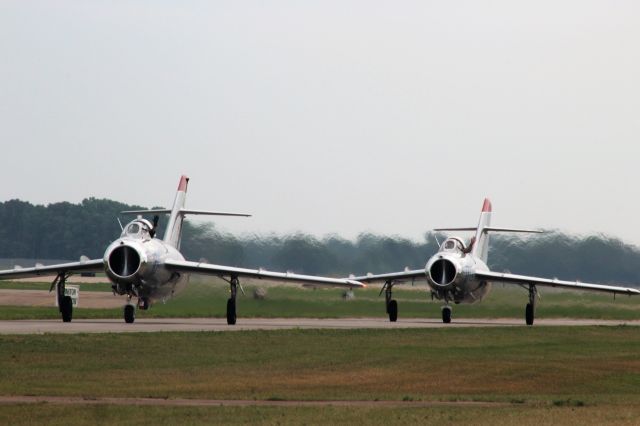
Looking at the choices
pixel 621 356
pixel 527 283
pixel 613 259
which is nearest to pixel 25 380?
pixel 621 356

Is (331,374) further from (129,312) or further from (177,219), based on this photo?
(177,219)

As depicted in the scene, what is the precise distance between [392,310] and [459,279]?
10.6 feet

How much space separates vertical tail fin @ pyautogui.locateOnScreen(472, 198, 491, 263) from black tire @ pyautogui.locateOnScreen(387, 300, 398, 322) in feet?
16.3

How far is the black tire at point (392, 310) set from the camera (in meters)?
49.8

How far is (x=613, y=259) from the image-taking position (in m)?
60.6

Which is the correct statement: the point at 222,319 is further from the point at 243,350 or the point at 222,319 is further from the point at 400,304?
the point at 243,350

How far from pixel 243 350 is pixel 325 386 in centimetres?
→ 693

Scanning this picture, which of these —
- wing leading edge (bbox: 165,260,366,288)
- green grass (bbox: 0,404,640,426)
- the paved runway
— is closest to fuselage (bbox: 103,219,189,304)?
wing leading edge (bbox: 165,260,366,288)

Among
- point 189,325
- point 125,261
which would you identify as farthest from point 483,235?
point 125,261

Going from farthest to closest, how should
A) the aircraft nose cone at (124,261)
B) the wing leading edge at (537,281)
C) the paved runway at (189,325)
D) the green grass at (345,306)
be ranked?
the green grass at (345,306), the wing leading edge at (537,281), the aircraft nose cone at (124,261), the paved runway at (189,325)

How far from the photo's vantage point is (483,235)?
181 feet

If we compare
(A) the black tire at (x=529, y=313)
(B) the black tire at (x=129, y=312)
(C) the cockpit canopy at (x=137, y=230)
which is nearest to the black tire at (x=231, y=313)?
(B) the black tire at (x=129, y=312)

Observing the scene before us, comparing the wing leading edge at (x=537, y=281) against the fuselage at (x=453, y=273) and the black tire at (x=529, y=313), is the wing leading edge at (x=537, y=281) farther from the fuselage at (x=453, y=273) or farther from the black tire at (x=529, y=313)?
the black tire at (x=529, y=313)

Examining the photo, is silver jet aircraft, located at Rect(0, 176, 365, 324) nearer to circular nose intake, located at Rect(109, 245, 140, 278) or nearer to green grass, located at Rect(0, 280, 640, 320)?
circular nose intake, located at Rect(109, 245, 140, 278)
